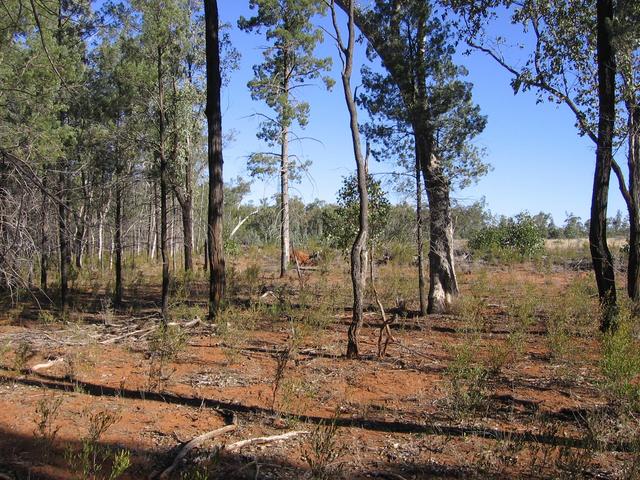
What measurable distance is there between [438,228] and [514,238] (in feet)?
59.6

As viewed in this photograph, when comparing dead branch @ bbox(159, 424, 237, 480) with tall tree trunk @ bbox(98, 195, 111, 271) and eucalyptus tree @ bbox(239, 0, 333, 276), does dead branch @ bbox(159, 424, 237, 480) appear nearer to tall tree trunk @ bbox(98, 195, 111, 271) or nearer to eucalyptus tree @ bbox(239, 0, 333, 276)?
tall tree trunk @ bbox(98, 195, 111, 271)

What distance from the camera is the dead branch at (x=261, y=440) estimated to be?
181 inches

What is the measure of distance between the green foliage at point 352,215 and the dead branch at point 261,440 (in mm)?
9161

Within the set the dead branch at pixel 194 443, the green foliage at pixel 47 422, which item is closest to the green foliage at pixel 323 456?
the dead branch at pixel 194 443

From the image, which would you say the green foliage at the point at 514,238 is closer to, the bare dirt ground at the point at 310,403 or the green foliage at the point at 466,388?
the bare dirt ground at the point at 310,403

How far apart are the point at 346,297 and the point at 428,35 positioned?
7.63m

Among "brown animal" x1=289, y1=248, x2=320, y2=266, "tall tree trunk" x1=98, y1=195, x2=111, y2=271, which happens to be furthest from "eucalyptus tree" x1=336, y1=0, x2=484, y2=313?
"brown animal" x1=289, y1=248, x2=320, y2=266

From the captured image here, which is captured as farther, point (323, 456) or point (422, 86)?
point (422, 86)

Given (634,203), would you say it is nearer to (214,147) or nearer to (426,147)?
(426,147)

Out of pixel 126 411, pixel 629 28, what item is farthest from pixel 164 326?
pixel 629 28

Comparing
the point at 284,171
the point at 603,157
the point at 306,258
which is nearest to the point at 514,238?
the point at 306,258

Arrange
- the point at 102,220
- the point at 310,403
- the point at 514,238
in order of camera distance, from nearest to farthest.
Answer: the point at 102,220
the point at 310,403
the point at 514,238

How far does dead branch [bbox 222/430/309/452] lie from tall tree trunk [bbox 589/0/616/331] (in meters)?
7.07

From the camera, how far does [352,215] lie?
14.5 m
